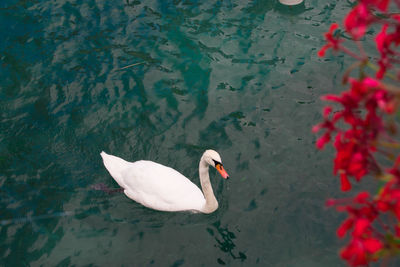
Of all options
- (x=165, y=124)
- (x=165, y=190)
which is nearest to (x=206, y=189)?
(x=165, y=190)

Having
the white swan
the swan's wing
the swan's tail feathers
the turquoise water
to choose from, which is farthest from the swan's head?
the swan's tail feathers

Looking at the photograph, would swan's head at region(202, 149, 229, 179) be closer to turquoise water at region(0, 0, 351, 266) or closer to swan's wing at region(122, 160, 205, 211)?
swan's wing at region(122, 160, 205, 211)

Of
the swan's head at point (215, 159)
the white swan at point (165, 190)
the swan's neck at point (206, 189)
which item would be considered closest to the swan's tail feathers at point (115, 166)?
the white swan at point (165, 190)

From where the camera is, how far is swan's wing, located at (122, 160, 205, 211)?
216 inches

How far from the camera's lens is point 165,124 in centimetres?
678

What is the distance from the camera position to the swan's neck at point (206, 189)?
527cm

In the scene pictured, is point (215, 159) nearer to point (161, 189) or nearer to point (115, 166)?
point (161, 189)

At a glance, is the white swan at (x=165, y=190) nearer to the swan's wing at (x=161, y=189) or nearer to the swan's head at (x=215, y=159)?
the swan's wing at (x=161, y=189)

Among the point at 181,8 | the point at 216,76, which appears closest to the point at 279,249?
the point at 216,76

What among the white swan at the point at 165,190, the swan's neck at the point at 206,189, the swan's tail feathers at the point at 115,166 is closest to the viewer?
the swan's neck at the point at 206,189

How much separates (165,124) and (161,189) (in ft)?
5.24

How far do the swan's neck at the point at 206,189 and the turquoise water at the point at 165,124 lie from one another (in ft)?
0.67

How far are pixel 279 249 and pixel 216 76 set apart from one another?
3.73m

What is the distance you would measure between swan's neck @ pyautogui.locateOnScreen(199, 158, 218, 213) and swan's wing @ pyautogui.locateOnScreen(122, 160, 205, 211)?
15 cm
